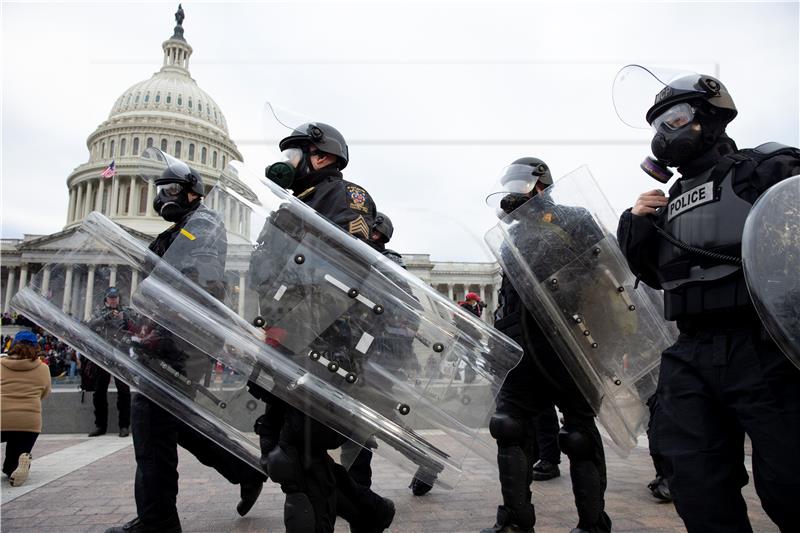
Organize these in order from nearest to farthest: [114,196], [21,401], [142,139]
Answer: [21,401]
[114,196]
[142,139]

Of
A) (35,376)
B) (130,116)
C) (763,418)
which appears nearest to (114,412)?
(35,376)

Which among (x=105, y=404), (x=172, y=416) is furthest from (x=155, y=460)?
(x=105, y=404)

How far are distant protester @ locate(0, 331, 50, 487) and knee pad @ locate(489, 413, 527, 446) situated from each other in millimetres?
3857

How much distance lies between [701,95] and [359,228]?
146 cm

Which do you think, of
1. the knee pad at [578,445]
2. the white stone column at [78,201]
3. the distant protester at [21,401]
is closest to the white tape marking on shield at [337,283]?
the knee pad at [578,445]

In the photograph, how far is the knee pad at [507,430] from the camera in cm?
316

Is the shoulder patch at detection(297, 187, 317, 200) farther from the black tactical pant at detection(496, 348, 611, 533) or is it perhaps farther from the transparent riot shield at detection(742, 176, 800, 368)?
the transparent riot shield at detection(742, 176, 800, 368)

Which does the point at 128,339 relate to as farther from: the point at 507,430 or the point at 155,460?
the point at 507,430

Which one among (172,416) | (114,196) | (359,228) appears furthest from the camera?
Result: (114,196)

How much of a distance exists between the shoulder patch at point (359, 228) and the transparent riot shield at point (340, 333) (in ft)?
0.41

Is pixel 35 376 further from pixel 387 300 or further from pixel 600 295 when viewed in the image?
pixel 600 295

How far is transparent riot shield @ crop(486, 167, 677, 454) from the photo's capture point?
122 inches

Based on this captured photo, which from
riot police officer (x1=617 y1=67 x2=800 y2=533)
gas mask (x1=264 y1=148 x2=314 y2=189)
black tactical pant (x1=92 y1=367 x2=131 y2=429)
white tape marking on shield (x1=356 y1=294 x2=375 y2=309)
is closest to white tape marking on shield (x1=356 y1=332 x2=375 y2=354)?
white tape marking on shield (x1=356 y1=294 x2=375 y2=309)

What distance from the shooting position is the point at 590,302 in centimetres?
313
